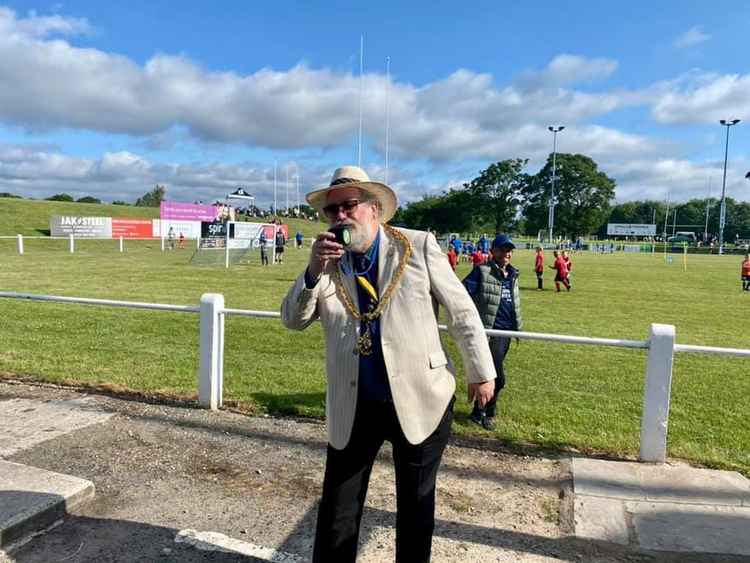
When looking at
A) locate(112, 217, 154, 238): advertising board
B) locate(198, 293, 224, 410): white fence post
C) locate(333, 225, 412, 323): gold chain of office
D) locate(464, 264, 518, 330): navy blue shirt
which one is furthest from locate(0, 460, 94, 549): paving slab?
locate(112, 217, 154, 238): advertising board

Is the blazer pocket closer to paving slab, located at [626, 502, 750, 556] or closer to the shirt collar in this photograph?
the shirt collar

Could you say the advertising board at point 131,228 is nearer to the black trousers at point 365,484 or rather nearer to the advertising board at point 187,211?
→ the advertising board at point 187,211

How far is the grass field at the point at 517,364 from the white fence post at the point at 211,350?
39cm

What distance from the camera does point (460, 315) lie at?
2404mm

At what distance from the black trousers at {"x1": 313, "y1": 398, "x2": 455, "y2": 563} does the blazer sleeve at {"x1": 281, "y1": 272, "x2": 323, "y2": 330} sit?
44cm

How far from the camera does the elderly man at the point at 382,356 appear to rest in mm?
2346

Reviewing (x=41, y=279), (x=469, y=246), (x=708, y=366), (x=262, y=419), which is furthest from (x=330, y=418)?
(x=469, y=246)

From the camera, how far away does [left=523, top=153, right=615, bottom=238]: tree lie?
3718 inches

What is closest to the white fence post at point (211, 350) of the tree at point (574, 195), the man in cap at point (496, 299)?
the man in cap at point (496, 299)

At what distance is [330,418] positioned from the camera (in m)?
2.46

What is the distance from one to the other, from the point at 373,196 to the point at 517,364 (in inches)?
245

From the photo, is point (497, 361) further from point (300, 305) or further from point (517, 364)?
point (300, 305)

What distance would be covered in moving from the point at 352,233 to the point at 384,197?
22 centimetres

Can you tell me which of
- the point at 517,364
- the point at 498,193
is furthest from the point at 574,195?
the point at 517,364
